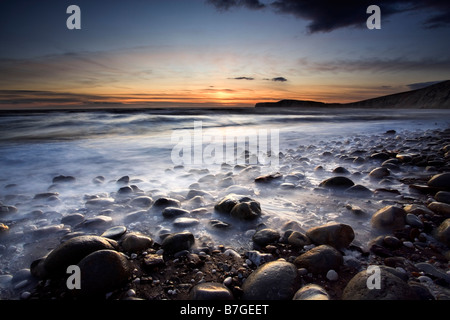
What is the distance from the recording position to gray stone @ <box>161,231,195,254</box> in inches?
74.5

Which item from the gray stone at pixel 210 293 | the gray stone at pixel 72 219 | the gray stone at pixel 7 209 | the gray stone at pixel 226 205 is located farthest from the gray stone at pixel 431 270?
the gray stone at pixel 7 209

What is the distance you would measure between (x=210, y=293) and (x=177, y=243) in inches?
24.8

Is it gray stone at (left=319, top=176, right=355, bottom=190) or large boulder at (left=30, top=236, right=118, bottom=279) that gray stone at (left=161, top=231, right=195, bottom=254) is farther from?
gray stone at (left=319, top=176, right=355, bottom=190)

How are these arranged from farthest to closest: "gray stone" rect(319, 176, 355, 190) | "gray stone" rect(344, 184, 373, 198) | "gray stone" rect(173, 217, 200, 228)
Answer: "gray stone" rect(319, 176, 355, 190) → "gray stone" rect(344, 184, 373, 198) → "gray stone" rect(173, 217, 200, 228)

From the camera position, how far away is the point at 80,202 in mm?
3031

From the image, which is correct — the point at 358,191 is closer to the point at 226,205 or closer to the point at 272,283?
the point at 226,205

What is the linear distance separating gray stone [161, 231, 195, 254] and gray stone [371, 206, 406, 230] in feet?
5.57

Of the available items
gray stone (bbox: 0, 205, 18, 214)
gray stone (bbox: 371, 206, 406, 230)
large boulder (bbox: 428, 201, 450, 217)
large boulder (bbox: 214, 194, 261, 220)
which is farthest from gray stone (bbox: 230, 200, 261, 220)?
gray stone (bbox: 0, 205, 18, 214)

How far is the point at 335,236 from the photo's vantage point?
1.85 metres

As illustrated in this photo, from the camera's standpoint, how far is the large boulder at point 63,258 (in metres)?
1.59

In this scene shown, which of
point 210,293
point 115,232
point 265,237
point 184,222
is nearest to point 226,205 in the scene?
point 184,222
